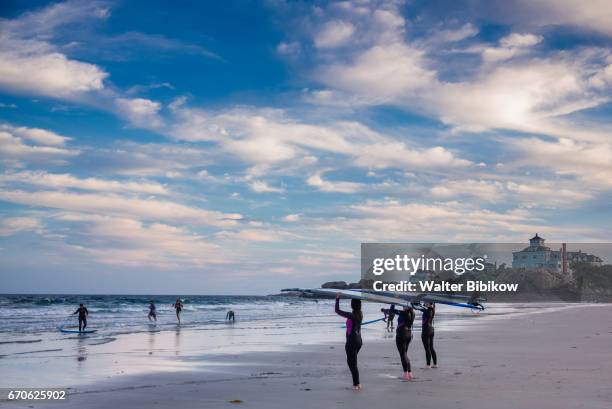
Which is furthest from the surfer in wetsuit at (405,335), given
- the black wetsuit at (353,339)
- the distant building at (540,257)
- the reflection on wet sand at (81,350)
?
the distant building at (540,257)

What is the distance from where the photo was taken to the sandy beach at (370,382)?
477 inches

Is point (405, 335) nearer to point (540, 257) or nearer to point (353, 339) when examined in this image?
point (353, 339)

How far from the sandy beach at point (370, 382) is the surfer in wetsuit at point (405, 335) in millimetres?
406

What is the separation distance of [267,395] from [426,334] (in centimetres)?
580

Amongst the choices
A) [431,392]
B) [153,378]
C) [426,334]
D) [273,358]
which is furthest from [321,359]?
[431,392]

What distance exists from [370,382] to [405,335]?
150 cm

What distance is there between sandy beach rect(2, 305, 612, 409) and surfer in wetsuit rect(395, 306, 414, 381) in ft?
1.33

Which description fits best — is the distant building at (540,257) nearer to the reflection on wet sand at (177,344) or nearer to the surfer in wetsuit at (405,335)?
the reflection on wet sand at (177,344)

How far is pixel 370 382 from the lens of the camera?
14.8 m

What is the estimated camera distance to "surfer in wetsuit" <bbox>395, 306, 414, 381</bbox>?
15.2 meters

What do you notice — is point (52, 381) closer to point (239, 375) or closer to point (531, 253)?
point (239, 375)

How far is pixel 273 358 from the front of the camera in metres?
20.8

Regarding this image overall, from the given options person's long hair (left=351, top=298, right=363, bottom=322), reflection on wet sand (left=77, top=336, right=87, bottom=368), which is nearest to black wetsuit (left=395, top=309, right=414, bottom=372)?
person's long hair (left=351, top=298, right=363, bottom=322)

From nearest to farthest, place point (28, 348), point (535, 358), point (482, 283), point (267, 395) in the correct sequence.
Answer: point (267, 395) < point (535, 358) < point (28, 348) < point (482, 283)
